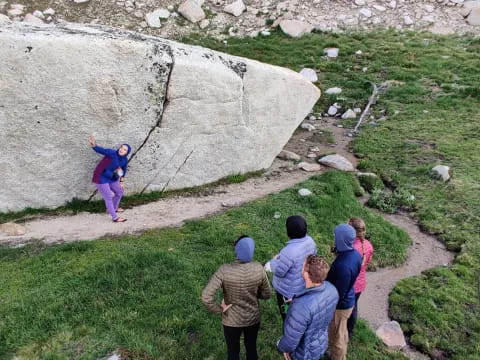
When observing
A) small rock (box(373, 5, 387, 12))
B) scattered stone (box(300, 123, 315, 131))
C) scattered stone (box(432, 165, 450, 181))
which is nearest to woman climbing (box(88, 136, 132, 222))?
scattered stone (box(300, 123, 315, 131))

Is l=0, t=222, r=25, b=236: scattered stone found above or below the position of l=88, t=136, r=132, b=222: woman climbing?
below

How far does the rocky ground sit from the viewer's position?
2494cm

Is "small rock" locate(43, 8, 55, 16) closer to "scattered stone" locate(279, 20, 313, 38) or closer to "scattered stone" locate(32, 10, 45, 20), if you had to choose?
"scattered stone" locate(32, 10, 45, 20)

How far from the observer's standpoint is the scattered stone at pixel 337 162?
50.1 feet

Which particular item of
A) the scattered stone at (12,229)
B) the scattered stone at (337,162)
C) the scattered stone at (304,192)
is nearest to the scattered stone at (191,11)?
the scattered stone at (337,162)

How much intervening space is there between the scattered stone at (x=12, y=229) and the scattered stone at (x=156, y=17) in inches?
697

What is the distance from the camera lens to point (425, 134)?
1744 cm

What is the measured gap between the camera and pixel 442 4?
28.0 meters

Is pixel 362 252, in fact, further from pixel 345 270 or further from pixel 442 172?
pixel 442 172

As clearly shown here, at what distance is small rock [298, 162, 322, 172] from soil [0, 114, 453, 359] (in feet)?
0.62

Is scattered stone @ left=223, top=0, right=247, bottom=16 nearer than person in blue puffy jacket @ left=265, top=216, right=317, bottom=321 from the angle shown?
No

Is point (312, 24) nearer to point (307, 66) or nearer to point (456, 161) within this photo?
point (307, 66)

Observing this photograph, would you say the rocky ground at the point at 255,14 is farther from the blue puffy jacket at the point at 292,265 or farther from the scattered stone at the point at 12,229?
the blue puffy jacket at the point at 292,265

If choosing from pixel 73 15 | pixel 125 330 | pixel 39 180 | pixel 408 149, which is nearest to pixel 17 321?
pixel 125 330
